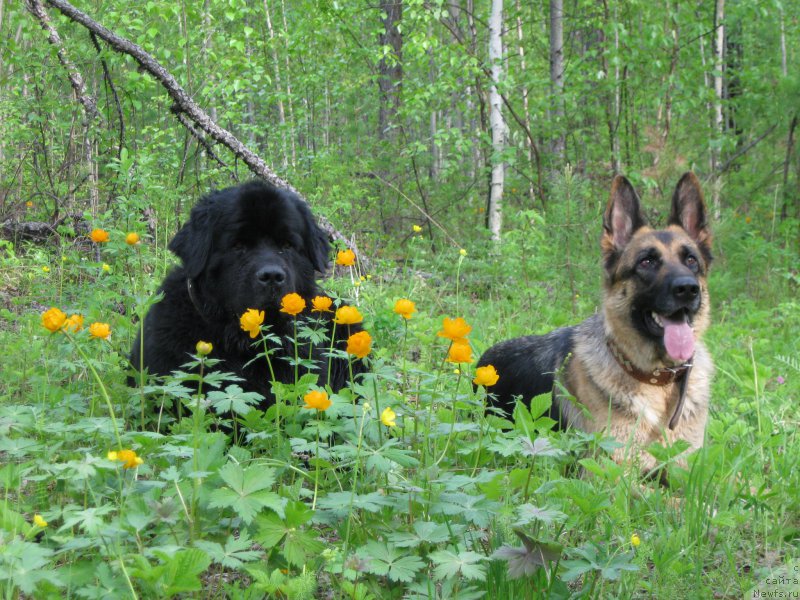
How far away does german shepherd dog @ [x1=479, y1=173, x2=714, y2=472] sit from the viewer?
3971 millimetres

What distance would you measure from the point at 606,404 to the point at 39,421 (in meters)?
2.91

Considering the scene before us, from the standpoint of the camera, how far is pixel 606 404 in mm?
4078

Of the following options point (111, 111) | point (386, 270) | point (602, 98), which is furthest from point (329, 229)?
point (602, 98)

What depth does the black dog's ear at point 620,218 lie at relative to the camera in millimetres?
4520

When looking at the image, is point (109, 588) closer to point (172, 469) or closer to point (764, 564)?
point (172, 469)

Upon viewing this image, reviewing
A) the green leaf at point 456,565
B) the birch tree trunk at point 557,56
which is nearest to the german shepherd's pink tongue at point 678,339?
the green leaf at point 456,565

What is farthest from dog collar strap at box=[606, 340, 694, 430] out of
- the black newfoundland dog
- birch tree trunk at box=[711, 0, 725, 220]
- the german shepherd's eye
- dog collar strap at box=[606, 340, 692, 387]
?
birch tree trunk at box=[711, 0, 725, 220]

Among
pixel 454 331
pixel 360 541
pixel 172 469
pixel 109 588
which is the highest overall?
pixel 454 331

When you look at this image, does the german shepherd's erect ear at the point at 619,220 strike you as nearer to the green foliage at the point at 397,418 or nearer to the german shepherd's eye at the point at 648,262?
the german shepherd's eye at the point at 648,262

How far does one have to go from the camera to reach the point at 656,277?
4133 mm

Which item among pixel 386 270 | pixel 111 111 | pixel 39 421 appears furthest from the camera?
pixel 386 270

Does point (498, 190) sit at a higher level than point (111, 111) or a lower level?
lower

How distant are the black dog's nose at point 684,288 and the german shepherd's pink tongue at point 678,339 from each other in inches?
6.6

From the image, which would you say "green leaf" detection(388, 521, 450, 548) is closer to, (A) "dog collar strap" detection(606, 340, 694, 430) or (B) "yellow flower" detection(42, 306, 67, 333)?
(B) "yellow flower" detection(42, 306, 67, 333)
